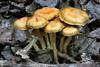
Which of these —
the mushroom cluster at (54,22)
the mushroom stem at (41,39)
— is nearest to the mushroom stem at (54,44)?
the mushroom cluster at (54,22)

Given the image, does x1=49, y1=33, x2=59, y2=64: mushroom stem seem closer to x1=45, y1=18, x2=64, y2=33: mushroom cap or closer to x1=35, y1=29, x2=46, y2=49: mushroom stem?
x1=35, y1=29, x2=46, y2=49: mushroom stem

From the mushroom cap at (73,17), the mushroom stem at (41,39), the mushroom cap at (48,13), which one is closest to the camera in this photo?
the mushroom cap at (73,17)

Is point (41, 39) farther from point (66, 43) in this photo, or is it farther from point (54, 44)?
point (66, 43)

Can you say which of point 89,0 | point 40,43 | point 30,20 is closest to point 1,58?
point 40,43

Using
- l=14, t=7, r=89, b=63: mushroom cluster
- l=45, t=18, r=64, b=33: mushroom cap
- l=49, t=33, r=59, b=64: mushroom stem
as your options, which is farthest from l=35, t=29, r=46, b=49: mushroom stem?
l=45, t=18, r=64, b=33: mushroom cap

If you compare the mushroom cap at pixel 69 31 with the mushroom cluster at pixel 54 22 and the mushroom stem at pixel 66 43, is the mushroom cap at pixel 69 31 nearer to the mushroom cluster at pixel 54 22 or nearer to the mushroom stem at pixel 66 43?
the mushroom cluster at pixel 54 22

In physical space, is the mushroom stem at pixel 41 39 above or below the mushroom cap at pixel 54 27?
below
